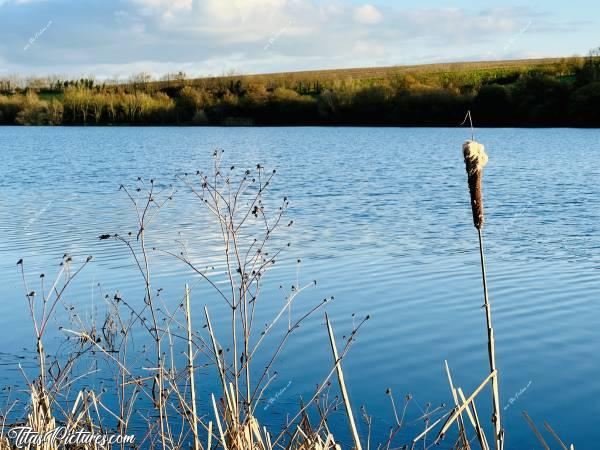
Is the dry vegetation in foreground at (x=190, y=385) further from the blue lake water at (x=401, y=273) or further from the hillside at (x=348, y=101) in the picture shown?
the hillside at (x=348, y=101)

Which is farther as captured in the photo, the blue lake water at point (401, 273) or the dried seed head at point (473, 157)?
the blue lake water at point (401, 273)

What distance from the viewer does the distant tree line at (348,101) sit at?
5356 centimetres

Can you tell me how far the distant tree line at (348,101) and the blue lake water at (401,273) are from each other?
3134 centimetres

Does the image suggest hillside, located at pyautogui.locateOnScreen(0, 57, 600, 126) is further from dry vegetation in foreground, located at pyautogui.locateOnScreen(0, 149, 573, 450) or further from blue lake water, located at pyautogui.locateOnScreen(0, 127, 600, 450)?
dry vegetation in foreground, located at pyautogui.locateOnScreen(0, 149, 573, 450)

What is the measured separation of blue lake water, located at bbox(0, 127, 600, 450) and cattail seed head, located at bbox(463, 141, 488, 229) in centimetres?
363

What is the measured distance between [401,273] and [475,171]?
795cm

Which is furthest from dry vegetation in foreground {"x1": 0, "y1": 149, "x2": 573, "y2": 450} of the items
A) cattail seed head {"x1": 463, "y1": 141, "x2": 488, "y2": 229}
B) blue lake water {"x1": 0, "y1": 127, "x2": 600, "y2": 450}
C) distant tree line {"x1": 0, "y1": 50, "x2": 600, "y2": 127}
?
distant tree line {"x1": 0, "y1": 50, "x2": 600, "y2": 127}

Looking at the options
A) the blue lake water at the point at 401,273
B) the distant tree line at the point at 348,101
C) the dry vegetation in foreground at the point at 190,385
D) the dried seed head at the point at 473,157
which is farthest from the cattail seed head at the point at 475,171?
the distant tree line at the point at 348,101

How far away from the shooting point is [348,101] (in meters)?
62.8

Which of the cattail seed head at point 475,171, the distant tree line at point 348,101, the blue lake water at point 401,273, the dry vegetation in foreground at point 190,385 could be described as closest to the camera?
the cattail seed head at point 475,171

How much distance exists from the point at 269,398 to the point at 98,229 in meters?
8.04

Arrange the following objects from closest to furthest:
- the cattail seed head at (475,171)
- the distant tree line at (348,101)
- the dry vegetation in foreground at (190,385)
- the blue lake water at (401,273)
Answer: the cattail seed head at (475,171) → the dry vegetation in foreground at (190,385) → the blue lake water at (401,273) → the distant tree line at (348,101)

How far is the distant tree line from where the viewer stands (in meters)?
53.6

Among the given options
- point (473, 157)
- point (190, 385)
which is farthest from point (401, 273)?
point (473, 157)
